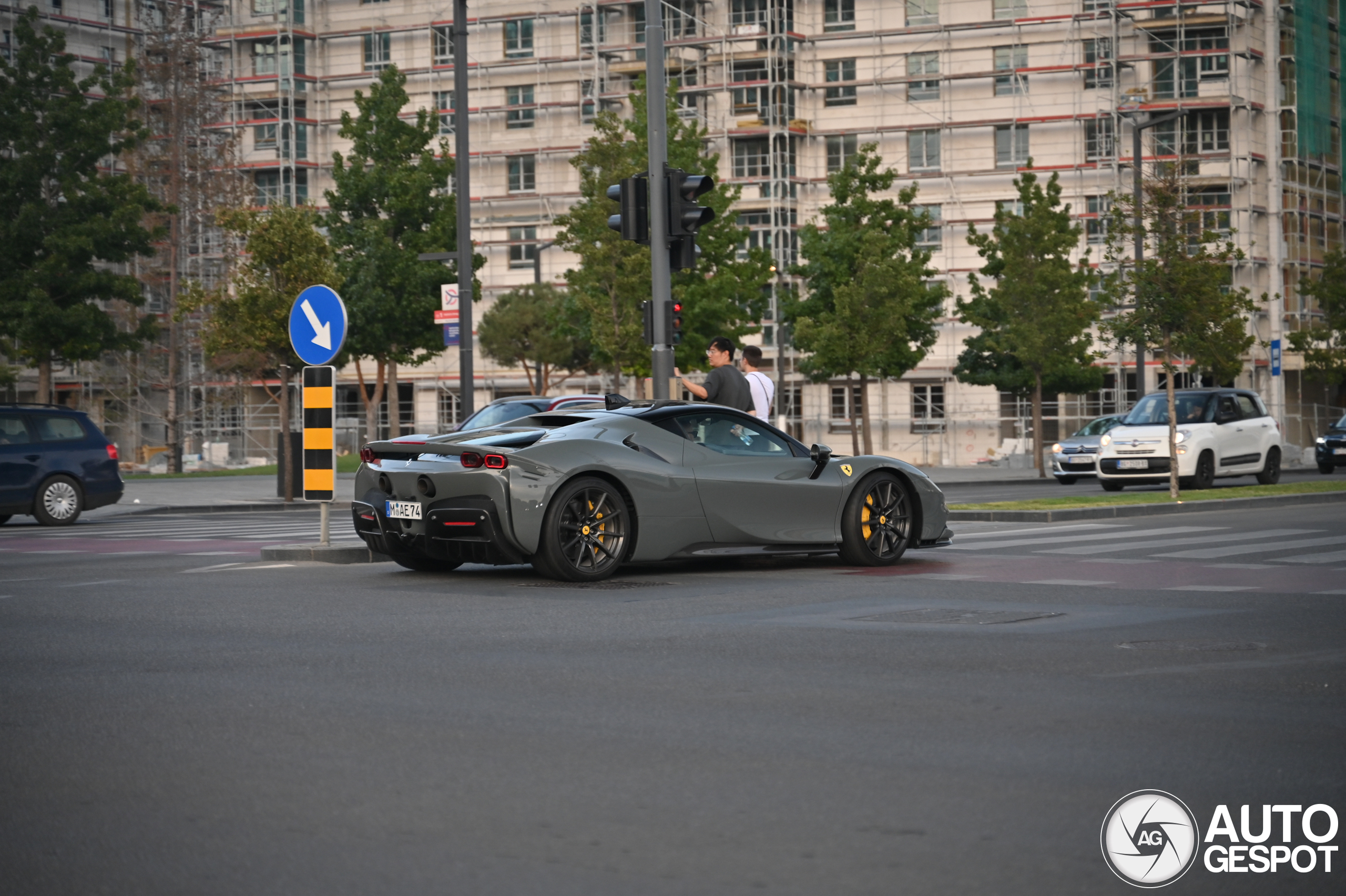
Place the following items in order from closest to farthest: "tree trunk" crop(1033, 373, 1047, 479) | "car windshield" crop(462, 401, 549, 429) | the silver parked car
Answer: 1. "car windshield" crop(462, 401, 549, 429)
2. the silver parked car
3. "tree trunk" crop(1033, 373, 1047, 479)

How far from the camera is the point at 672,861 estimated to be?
4352 mm

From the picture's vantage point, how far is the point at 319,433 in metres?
15.0

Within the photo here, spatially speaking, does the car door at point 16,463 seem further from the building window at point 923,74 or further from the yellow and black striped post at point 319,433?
the building window at point 923,74

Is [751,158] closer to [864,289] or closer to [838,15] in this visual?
[838,15]

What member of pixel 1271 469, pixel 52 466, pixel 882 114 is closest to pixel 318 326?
pixel 52 466

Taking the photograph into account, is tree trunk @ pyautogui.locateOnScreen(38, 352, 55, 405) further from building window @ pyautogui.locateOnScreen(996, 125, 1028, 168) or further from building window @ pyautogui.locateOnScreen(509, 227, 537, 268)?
building window @ pyautogui.locateOnScreen(996, 125, 1028, 168)

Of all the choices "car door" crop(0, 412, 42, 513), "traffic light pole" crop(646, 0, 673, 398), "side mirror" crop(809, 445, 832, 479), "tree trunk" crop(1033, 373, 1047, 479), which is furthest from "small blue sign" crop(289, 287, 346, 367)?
"tree trunk" crop(1033, 373, 1047, 479)

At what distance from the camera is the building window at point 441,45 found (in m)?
66.7

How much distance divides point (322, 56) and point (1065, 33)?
29.3m

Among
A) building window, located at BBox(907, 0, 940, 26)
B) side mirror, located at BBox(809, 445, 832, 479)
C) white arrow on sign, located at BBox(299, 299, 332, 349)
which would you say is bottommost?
side mirror, located at BBox(809, 445, 832, 479)

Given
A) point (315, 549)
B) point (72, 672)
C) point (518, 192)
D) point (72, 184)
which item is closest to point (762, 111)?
point (518, 192)

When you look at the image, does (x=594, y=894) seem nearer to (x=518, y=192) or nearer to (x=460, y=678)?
(x=460, y=678)

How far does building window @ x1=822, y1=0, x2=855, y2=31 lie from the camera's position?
64.1m

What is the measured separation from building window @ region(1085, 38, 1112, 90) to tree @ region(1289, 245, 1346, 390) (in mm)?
9871
